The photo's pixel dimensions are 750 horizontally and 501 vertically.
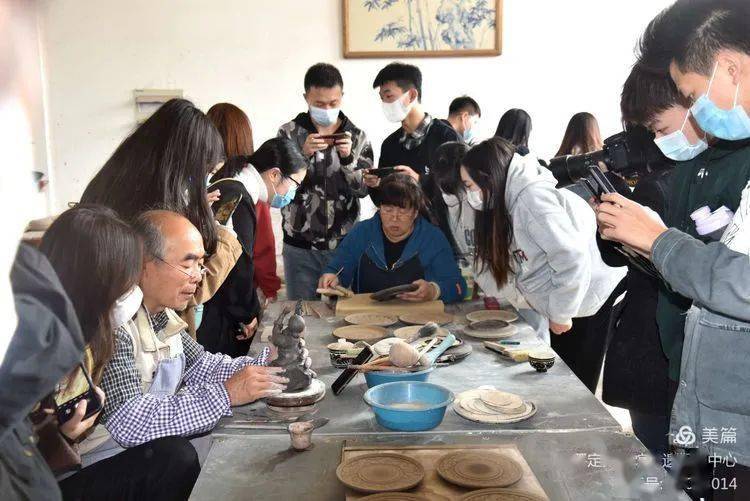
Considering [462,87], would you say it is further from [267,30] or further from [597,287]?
[597,287]

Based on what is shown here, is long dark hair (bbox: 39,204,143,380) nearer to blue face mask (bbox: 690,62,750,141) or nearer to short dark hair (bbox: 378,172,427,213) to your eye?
blue face mask (bbox: 690,62,750,141)

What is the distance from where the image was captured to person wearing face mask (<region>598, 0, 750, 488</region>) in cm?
111

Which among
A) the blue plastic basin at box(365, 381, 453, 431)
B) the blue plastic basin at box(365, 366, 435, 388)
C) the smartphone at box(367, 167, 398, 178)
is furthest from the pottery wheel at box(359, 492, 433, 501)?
the smartphone at box(367, 167, 398, 178)

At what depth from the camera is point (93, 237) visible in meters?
0.71

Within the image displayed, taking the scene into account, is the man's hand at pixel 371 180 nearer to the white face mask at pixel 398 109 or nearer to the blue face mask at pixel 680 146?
the white face mask at pixel 398 109

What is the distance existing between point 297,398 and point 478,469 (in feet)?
1.64

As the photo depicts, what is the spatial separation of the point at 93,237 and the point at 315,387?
3.14 ft

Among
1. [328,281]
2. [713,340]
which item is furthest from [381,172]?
[713,340]

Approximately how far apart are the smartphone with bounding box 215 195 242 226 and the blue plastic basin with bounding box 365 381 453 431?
3.19ft

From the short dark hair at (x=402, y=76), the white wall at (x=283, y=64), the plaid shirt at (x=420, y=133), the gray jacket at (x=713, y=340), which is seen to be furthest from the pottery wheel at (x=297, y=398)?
the white wall at (x=283, y=64)

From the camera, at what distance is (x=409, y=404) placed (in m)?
1.48

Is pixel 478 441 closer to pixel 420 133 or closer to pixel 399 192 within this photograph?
pixel 399 192

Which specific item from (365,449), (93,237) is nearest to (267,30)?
(365,449)

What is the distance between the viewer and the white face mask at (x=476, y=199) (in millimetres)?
2366
